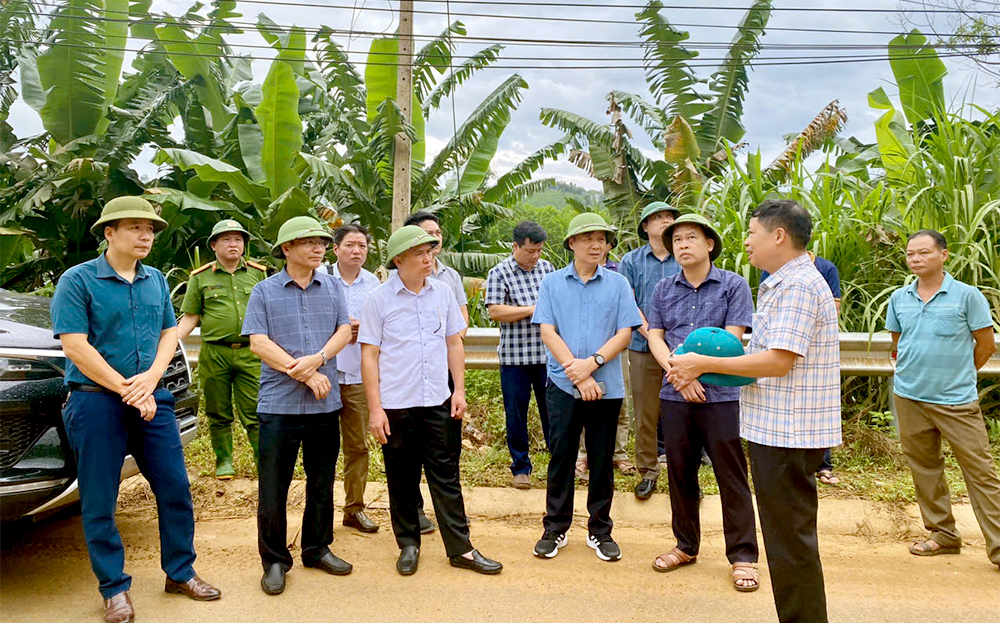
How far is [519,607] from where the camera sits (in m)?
3.59

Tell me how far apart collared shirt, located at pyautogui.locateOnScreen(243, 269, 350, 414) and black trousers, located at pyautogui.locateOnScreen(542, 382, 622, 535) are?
1315mm

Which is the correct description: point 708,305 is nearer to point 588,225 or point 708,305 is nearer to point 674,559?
point 588,225

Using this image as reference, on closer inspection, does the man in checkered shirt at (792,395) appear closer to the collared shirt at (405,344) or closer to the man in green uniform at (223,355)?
the collared shirt at (405,344)

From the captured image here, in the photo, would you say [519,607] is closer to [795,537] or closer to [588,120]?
[795,537]

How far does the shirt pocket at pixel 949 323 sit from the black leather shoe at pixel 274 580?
3.96 metres

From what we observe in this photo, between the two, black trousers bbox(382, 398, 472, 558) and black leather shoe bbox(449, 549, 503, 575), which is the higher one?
black trousers bbox(382, 398, 472, 558)

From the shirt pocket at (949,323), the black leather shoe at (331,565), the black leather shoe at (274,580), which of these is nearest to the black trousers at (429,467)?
the black leather shoe at (331,565)

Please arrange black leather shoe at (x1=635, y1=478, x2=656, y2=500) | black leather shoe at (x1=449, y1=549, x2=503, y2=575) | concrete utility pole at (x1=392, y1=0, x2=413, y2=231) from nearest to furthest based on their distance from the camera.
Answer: black leather shoe at (x1=449, y1=549, x2=503, y2=575), black leather shoe at (x1=635, y1=478, x2=656, y2=500), concrete utility pole at (x1=392, y1=0, x2=413, y2=231)

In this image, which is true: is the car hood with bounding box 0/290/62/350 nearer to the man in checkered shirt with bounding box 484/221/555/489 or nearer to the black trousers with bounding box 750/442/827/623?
the man in checkered shirt with bounding box 484/221/555/489

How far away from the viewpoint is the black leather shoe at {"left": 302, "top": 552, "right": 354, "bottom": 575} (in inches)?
158

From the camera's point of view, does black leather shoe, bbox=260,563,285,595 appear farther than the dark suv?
Yes

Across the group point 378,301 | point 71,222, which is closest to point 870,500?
point 378,301

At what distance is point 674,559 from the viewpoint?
159 inches

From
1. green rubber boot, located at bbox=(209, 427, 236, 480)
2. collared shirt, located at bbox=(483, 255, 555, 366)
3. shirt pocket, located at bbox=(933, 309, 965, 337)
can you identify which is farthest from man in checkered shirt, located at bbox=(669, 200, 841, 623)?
green rubber boot, located at bbox=(209, 427, 236, 480)
